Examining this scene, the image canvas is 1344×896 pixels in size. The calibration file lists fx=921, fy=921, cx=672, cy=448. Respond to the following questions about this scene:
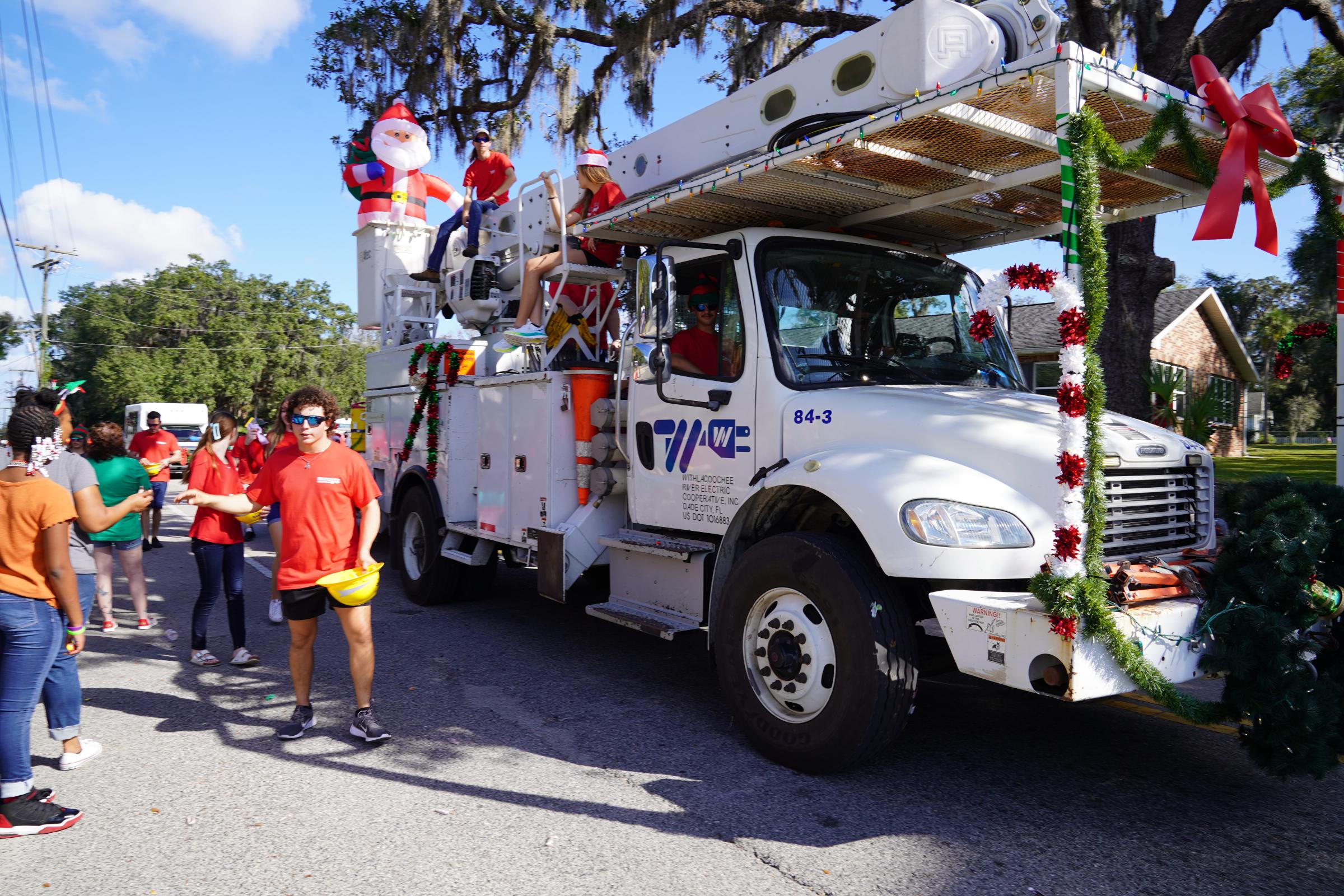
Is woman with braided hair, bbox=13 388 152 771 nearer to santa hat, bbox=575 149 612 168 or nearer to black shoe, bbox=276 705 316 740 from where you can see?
black shoe, bbox=276 705 316 740

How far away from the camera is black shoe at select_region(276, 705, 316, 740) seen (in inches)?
191

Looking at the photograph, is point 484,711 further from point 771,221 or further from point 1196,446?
point 1196,446

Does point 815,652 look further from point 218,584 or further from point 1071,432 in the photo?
point 218,584

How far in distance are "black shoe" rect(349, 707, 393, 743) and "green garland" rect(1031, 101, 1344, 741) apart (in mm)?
3306

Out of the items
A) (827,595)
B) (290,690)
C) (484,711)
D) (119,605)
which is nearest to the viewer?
(827,595)

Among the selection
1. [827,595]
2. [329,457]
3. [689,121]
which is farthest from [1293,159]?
[329,457]

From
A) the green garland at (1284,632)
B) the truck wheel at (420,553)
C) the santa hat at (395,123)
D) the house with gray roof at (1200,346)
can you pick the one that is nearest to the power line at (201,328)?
the house with gray roof at (1200,346)

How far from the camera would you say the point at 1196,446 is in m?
4.53

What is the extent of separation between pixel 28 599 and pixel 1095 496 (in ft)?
14.6

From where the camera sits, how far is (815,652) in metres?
4.18

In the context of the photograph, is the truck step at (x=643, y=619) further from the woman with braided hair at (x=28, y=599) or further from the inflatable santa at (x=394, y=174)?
the inflatable santa at (x=394, y=174)

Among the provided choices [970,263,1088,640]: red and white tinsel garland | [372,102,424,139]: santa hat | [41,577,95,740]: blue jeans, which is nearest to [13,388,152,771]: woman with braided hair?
[41,577,95,740]: blue jeans

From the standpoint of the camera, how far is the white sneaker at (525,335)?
6465mm

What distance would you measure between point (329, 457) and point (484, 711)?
5.64 ft
